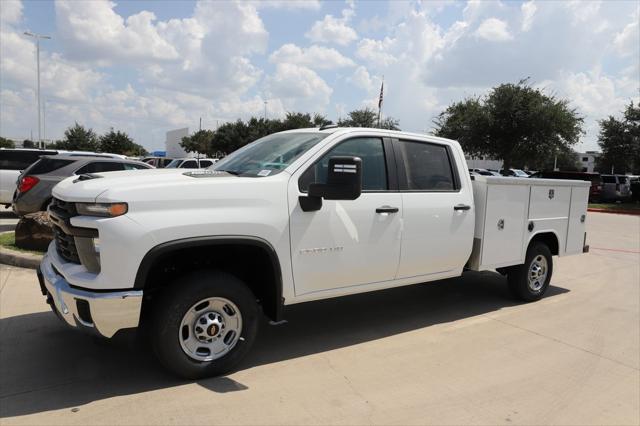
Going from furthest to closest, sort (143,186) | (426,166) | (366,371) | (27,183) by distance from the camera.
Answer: (27,183), (426,166), (366,371), (143,186)

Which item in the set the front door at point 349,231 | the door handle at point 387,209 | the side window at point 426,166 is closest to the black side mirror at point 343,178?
the front door at point 349,231

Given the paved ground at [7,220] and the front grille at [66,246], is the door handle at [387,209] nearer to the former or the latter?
the front grille at [66,246]

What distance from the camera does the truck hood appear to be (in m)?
3.33

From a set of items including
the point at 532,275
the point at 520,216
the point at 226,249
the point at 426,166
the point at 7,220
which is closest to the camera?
the point at 226,249

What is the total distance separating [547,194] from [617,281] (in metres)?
2.73

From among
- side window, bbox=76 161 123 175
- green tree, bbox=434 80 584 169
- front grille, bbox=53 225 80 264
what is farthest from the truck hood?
green tree, bbox=434 80 584 169

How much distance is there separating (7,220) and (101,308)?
11194 mm

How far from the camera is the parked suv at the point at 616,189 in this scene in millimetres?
29562

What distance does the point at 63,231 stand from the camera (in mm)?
3654

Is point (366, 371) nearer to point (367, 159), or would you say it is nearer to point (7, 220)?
point (367, 159)

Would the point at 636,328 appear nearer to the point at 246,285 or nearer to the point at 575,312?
the point at 575,312

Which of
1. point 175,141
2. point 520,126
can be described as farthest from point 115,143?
point 520,126

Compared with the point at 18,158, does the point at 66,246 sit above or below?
below

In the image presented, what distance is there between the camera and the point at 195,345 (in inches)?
146
